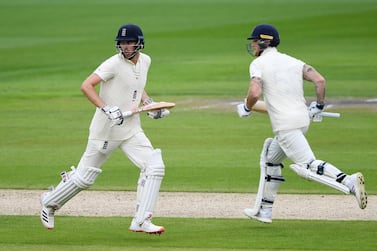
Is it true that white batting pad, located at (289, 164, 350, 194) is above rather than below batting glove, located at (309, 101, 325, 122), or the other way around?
below

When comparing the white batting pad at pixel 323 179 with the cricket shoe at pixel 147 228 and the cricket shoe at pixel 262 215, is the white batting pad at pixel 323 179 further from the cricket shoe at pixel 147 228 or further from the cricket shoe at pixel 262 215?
the cricket shoe at pixel 147 228

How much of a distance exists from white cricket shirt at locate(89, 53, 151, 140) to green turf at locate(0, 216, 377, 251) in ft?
3.09

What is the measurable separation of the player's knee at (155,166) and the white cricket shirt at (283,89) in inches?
45.1

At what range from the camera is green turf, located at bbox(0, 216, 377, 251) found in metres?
10.2

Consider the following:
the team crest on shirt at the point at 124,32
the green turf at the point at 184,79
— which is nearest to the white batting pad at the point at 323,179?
the team crest on shirt at the point at 124,32

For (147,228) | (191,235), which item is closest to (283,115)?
(191,235)

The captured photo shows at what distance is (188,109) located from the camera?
71.4 feet

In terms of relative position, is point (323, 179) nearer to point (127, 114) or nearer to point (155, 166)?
point (155, 166)

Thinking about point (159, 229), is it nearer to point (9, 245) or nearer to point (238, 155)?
point (9, 245)

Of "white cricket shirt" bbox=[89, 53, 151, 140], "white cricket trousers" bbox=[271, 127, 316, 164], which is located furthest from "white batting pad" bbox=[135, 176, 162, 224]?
"white cricket trousers" bbox=[271, 127, 316, 164]

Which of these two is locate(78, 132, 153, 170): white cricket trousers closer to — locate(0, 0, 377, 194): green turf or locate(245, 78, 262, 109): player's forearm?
locate(245, 78, 262, 109): player's forearm

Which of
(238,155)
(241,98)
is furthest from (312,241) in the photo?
(241,98)

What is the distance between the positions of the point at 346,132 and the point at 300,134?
7810 mm

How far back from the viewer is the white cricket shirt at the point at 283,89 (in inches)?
425
